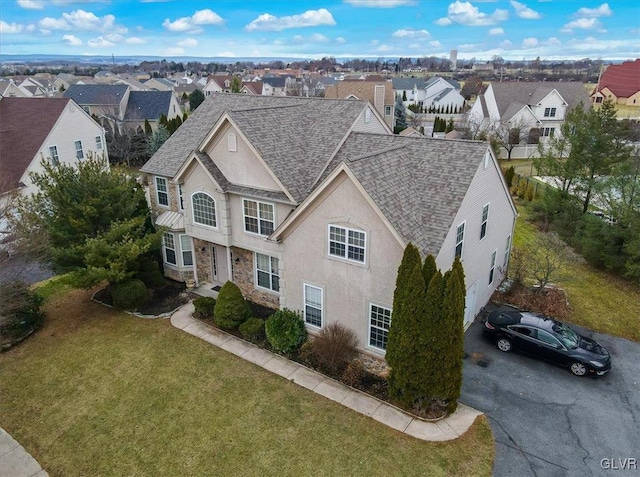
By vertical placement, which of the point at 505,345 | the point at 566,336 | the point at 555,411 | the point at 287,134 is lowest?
the point at 555,411

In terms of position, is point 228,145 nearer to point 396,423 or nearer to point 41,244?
point 41,244


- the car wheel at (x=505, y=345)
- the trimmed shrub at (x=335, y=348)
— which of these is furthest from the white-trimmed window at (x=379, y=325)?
the car wheel at (x=505, y=345)

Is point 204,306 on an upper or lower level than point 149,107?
lower

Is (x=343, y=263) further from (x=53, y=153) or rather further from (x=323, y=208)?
(x=53, y=153)

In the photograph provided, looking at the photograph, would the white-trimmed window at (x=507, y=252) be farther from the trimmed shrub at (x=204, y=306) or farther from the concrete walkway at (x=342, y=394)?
the trimmed shrub at (x=204, y=306)

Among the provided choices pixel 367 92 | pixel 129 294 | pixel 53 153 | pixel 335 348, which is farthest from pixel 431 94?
pixel 335 348

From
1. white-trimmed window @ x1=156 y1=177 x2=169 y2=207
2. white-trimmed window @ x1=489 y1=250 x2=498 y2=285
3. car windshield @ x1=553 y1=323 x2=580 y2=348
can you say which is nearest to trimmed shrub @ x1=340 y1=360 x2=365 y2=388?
car windshield @ x1=553 y1=323 x2=580 y2=348

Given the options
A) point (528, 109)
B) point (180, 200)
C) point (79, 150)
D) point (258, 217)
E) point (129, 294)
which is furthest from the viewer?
point (528, 109)
